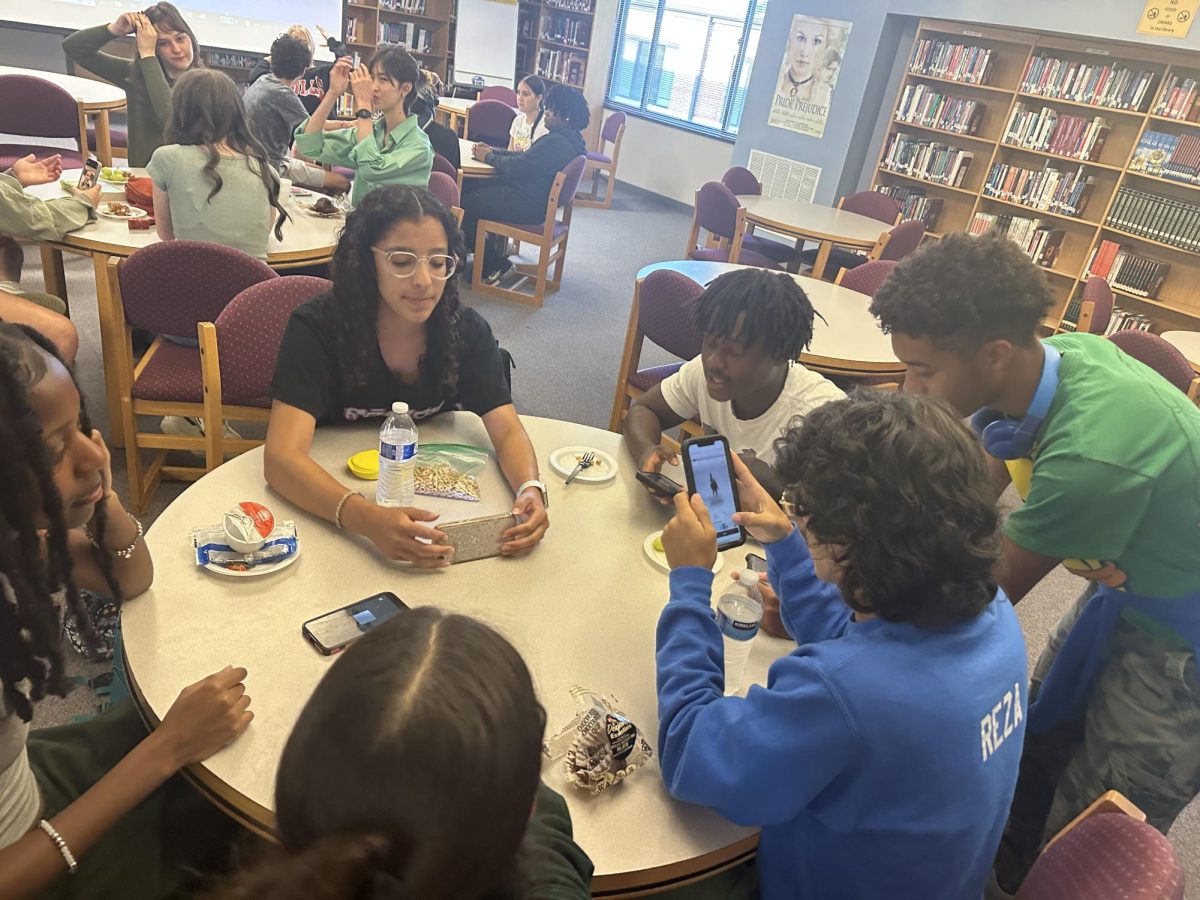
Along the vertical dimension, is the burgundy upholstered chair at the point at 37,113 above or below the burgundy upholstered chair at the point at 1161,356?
below

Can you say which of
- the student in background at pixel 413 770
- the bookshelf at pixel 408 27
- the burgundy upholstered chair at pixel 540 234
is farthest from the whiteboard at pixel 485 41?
the student in background at pixel 413 770

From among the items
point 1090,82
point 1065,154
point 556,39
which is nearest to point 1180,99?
point 1090,82

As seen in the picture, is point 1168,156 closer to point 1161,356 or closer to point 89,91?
point 1161,356

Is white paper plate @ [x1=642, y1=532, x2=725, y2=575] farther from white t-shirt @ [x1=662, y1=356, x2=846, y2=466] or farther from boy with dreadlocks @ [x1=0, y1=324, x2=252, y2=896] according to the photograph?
boy with dreadlocks @ [x1=0, y1=324, x2=252, y2=896]

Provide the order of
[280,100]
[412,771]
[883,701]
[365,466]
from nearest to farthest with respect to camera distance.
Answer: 1. [412,771]
2. [883,701]
3. [365,466]
4. [280,100]

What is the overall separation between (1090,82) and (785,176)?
2.46m

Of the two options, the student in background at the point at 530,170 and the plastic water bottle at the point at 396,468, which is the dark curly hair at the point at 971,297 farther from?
the student in background at the point at 530,170

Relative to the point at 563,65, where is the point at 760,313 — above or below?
below

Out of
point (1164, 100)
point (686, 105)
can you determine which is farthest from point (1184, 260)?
point (686, 105)

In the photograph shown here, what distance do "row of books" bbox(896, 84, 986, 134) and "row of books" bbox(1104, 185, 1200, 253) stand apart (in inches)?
47.3

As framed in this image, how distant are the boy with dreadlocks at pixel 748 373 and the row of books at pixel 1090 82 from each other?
4649mm

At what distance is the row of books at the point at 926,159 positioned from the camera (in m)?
6.00

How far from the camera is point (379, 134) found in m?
3.81

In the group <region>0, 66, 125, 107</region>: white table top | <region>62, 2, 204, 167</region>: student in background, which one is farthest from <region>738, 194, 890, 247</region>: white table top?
<region>0, 66, 125, 107</region>: white table top
